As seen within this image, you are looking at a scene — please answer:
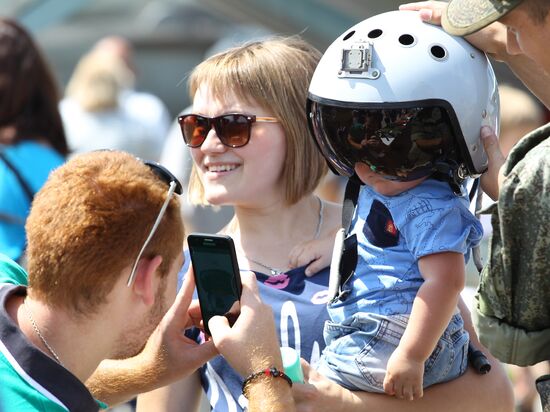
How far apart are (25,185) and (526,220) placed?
3694 mm

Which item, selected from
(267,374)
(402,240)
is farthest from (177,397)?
(402,240)

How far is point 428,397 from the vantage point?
3.33 m

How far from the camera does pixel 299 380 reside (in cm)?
320

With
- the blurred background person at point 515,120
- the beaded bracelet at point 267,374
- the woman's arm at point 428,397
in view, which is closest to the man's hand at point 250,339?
the beaded bracelet at point 267,374

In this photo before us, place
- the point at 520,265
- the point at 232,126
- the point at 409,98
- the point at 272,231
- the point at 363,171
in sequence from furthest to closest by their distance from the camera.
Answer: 1. the point at 272,231
2. the point at 232,126
3. the point at 363,171
4. the point at 409,98
5. the point at 520,265

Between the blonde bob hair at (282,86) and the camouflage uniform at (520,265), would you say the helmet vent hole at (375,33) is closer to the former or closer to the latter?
the blonde bob hair at (282,86)

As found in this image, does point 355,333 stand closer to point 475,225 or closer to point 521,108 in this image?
point 475,225

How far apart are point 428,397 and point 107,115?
249 inches

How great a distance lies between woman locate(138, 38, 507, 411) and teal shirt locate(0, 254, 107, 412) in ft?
2.42

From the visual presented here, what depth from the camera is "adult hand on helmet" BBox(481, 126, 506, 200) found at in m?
3.09

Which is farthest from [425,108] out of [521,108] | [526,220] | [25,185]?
[521,108]

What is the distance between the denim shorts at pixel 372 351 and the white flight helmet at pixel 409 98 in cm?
42

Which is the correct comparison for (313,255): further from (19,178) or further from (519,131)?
(519,131)

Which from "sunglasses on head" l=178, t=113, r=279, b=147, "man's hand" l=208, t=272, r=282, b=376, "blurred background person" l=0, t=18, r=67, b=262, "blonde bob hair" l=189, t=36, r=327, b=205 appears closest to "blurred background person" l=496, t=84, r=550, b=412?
"blurred background person" l=0, t=18, r=67, b=262
